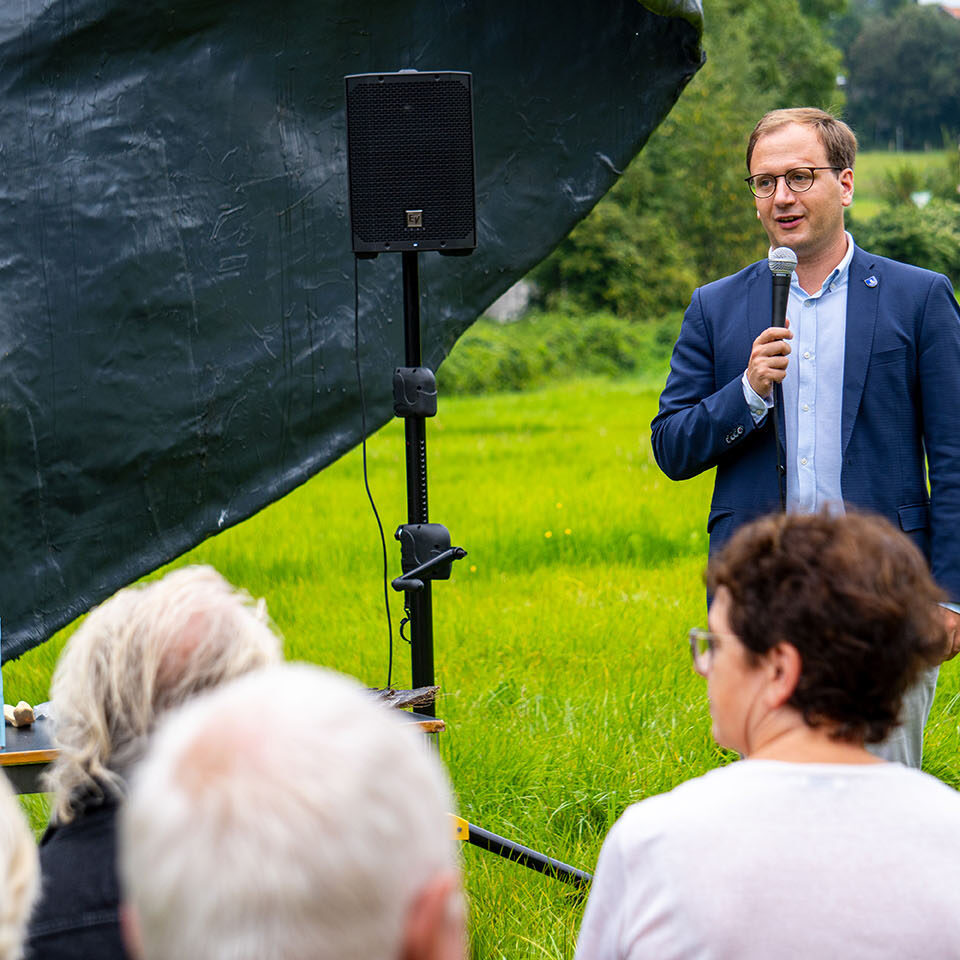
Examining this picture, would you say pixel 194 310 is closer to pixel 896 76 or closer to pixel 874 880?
pixel 874 880

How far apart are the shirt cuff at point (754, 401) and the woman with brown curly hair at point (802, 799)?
125 centimetres

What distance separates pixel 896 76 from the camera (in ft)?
248

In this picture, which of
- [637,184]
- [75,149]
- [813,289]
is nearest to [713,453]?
[813,289]

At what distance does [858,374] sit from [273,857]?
2236 millimetres

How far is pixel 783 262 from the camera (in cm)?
275

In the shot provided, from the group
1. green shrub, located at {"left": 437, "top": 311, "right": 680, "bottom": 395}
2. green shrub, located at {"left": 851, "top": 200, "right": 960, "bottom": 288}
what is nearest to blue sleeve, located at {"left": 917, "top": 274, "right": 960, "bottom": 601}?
green shrub, located at {"left": 437, "top": 311, "right": 680, "bottom": 395}

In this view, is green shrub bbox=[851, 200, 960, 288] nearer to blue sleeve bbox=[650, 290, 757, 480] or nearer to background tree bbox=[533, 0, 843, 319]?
background tree bbox=[533, 0, 843, 319]

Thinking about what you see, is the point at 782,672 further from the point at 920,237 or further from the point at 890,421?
the point at 920,237

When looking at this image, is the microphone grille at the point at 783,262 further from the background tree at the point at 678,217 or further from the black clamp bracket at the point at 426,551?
the background tree at the point at 678,217

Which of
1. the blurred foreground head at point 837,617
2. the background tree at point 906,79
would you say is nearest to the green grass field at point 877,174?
the background tree at point 906,79

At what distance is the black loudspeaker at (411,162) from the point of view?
3.27 metres

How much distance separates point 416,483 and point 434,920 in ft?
8.22

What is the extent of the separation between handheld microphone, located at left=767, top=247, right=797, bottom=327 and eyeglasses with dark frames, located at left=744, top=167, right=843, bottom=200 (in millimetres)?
151

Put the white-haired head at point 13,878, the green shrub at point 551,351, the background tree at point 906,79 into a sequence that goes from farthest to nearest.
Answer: the background tree at point 906,79 → the green shrub at point 551,351 → the white-haired head at point 13,878
